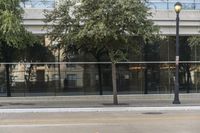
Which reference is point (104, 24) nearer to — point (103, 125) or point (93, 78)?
point (93, 78)

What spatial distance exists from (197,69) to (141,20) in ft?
35.3

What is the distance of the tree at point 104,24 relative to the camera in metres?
28.5

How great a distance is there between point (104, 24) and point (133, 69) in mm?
9770

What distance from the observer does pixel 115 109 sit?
27.4m

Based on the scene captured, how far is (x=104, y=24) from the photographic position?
93.3 ft

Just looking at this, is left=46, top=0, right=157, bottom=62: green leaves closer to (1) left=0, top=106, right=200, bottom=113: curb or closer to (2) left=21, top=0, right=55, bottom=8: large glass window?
(1) left=0, top=106, right=200, bottom=113: curb

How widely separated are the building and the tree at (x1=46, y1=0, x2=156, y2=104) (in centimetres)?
545

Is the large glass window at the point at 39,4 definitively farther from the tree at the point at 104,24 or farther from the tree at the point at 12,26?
the tree at the point at 12,26

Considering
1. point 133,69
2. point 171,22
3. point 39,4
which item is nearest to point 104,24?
point 39,4

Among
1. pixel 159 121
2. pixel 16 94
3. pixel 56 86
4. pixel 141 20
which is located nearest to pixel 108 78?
pixel 56 86

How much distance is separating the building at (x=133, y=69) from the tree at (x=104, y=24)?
17.9 ft

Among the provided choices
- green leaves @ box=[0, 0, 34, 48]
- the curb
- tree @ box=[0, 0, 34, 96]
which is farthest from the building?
the curb

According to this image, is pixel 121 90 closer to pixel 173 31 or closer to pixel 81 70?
pixel 81 70

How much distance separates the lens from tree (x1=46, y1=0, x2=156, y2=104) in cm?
2852
